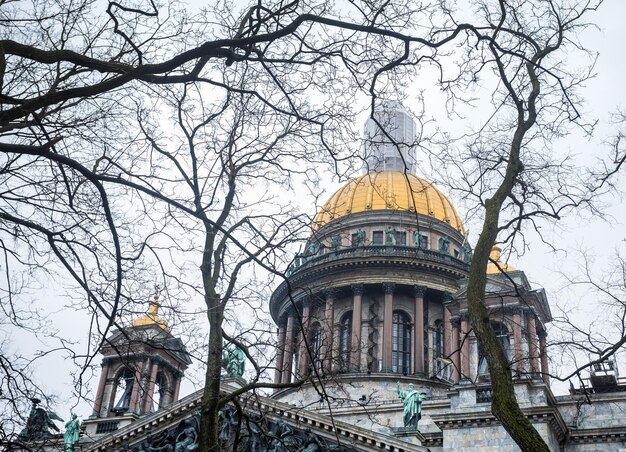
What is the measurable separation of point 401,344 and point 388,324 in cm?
163

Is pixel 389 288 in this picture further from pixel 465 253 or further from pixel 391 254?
pixel 465 253

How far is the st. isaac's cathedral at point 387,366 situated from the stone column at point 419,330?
0.06 m

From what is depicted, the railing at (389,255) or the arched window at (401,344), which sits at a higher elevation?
the railing at (389,255)

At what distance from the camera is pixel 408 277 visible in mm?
46250

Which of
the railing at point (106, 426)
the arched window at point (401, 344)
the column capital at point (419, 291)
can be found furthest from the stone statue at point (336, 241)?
the railing at point (106, 426)

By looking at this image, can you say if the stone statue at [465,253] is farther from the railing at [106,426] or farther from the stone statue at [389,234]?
the railing at [106,426]

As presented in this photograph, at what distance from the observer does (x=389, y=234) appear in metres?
47.8

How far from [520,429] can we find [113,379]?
32.9 m

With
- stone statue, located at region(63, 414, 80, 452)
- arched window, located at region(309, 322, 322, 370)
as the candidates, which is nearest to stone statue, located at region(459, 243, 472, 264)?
arched window, located at region(309, 322, 322, 370)

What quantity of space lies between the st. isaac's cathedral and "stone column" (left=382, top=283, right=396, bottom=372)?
67mm

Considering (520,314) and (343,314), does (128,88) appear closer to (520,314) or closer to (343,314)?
(520,314)

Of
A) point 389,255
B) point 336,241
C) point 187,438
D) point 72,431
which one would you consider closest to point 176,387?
point 72,431

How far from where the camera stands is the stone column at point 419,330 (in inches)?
1726

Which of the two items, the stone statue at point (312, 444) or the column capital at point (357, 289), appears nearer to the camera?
the stone statue at point (312, 444)
